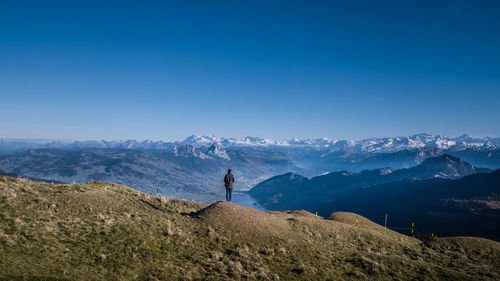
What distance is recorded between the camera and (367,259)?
27328 millimetres

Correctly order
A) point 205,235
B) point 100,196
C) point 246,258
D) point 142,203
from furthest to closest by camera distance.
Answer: point 142,203 → point 100,196 → point 205,235 → point 246,258

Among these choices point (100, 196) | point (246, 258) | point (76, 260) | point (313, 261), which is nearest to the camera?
point (76, 260)

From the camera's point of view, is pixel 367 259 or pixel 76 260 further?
pixel 367 259

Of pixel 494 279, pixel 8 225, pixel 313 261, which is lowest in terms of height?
pixel 494 279

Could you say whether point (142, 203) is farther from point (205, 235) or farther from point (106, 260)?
point (106, 260)

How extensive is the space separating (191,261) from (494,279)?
100ft

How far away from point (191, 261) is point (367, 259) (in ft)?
59.9

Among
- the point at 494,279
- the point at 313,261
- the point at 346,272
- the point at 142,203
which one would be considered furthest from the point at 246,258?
the point at 494,279

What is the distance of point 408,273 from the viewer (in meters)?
25.6

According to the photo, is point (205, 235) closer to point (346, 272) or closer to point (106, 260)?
point (106, 260)

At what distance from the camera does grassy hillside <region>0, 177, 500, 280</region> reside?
768 inches

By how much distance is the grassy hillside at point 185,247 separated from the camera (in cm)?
1952

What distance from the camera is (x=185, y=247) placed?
25.1 m

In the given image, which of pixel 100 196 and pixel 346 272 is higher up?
pixel 100 196
